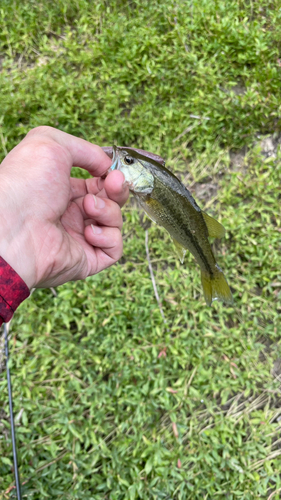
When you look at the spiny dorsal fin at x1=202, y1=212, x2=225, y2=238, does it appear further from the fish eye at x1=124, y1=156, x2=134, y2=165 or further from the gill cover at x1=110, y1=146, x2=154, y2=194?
the fish eye at x1=124, y1=156, x2=134, y2=165

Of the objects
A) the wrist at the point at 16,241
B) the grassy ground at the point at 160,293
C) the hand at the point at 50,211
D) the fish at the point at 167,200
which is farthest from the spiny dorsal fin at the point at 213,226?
the grassy ground at the point at 160,293

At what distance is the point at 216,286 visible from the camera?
222 centimetres

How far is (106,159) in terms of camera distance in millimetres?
1959

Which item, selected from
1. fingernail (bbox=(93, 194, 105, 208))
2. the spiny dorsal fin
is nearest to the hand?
fingernail (bbox=(93, 194, 105, 208))

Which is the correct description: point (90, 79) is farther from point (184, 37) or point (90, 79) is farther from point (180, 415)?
point (180, 415)

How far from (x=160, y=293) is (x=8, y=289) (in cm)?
189

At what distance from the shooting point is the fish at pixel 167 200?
1.71 metres

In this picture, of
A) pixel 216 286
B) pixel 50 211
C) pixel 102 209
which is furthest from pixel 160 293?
pixel 50 211

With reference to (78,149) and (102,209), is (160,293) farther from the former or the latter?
(78,149)

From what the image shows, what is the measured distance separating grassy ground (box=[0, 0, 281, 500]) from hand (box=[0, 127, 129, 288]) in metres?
1.22

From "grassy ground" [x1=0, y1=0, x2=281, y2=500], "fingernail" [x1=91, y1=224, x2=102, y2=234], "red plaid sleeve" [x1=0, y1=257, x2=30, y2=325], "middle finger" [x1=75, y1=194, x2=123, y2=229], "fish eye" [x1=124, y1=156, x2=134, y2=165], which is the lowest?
"grassy ground" [x1=0, y1=0, x2=281, y2=500]

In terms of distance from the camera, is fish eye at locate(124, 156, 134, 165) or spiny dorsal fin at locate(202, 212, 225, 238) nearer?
fish eye at locate(124, 156, 134, 165)

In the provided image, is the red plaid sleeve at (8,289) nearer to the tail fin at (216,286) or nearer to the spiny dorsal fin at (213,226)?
the spiny dorsal fin at (213,226)

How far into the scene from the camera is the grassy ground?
2.70 m
